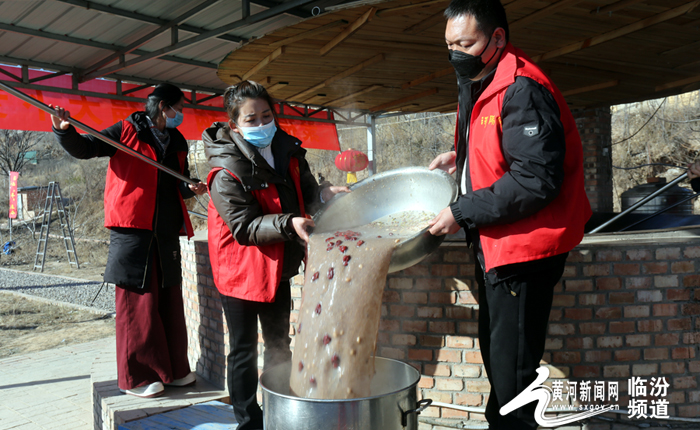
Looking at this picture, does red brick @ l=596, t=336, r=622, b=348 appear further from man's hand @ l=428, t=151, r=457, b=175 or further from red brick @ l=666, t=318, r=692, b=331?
man's hand @ l=428, t=151, r=457, b=175

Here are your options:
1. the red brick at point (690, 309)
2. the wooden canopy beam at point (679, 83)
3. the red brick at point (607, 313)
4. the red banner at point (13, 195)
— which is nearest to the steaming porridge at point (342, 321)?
the red brick at point (607, 313)

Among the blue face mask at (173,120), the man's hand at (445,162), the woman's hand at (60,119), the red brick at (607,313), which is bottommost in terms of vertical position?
the red brick at (607,313)

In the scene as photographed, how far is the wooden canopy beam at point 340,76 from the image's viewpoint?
440cm

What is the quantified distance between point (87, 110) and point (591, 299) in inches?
342

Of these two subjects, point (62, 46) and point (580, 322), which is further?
point (62, 46)

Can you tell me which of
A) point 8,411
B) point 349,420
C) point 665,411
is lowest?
point 8,411

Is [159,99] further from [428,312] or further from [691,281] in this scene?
[691,281]

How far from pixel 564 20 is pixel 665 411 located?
2552mm

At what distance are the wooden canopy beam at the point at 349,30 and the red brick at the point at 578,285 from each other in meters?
1.98

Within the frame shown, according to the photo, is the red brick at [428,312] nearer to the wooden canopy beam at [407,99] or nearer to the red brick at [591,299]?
the red brick at [591,299]

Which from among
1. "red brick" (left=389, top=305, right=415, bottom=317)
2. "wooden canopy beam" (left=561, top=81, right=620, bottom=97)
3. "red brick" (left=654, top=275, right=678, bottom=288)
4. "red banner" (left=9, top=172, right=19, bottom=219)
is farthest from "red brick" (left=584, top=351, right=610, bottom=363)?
"red banner" (left=9, top=172, right=19, bottom=219)

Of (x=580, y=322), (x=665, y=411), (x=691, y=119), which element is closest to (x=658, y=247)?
(x=580, y=322)

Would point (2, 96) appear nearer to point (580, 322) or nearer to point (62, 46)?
point (62, 46)

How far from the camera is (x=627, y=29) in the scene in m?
3.72
